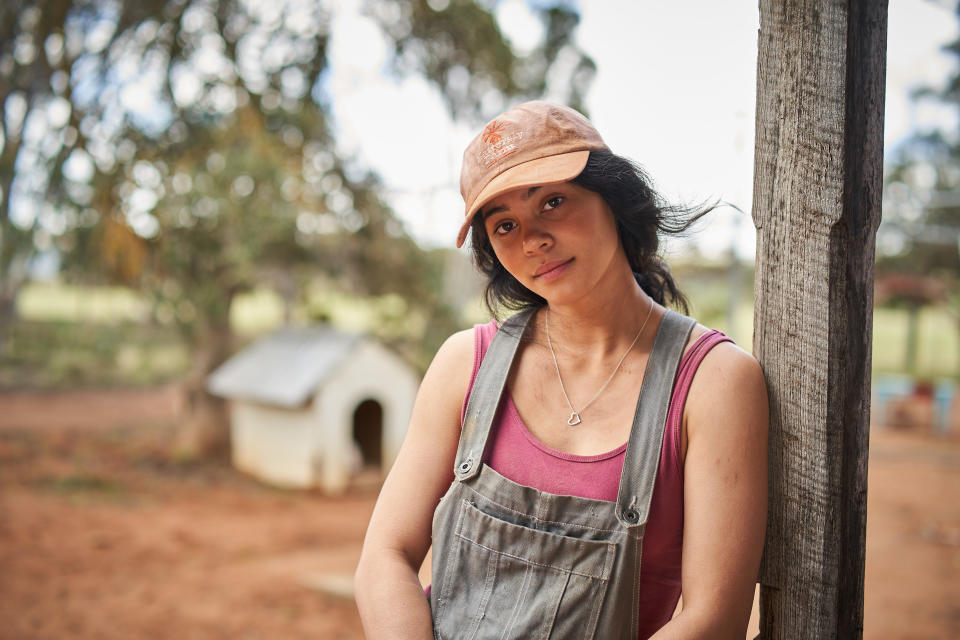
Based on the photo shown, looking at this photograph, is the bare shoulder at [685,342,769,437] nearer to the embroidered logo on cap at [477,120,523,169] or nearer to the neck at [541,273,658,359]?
the neck at [541,273,658,359]

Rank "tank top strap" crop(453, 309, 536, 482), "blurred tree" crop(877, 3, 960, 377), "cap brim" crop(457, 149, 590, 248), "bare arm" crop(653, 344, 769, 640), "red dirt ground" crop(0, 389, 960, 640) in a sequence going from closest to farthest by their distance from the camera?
"bare arm" crop(653, 344, 769, 640), "cap brim" crop(457, 149, 590, 248), "tank top strap" crop(453, 309, 536, 482), "red dirt ground" crop(0, 389, 960, 640), "blurred tree" crop(877, 3, 960, 377)

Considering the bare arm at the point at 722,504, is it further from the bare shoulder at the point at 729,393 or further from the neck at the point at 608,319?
the neck at the point at 608,319

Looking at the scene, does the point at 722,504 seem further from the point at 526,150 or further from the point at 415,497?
the point at 526,150

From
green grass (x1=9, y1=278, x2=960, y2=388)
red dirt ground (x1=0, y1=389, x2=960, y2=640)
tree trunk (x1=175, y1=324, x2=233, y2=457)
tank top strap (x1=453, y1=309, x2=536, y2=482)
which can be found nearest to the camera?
tank top strap (x1=453, y1=309, x2=536, y2=482)

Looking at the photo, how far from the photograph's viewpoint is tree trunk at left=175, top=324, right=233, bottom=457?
995cm

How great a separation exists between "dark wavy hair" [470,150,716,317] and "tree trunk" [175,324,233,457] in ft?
29.5

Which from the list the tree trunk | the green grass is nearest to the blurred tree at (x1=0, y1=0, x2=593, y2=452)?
the tree trunk

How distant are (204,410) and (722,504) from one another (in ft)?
31.7

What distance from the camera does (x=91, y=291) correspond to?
53.4 feet

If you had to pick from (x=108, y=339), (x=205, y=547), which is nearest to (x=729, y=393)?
(x=205, y=547)

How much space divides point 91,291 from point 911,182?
2223 centimetres

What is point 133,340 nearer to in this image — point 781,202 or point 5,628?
point 5,628

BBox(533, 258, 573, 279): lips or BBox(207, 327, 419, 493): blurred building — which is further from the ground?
BBox(533, 258, 573, 279): lips

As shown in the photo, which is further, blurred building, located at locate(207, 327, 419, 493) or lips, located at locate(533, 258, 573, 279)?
blurred building, located at locate(207, 327, 419, 493)
